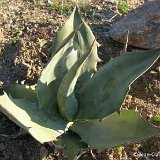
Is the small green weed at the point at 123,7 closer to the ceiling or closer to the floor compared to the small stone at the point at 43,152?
closer to the ceiling

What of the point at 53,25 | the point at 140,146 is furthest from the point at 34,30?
the point at 140,146

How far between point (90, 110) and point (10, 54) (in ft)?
2.99

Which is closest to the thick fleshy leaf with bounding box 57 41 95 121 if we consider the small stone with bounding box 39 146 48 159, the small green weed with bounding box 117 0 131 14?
the small stone with bounding box 39 146 48 159

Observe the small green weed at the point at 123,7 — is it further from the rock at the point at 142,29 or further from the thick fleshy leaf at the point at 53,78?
the thick fleshy leaf at the point at 53,78

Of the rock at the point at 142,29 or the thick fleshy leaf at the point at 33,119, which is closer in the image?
the thick fleshy leaf at the point at 33,119

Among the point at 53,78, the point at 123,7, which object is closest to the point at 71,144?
the point at 53,78

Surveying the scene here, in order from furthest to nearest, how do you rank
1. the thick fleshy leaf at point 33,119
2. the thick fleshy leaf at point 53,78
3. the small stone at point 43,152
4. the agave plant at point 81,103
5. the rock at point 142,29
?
the rock at point 142,29
the small stone at point 43,152
the thick fleshy leaf at point 53,78
the agave plant at point 81,103
the thick fleshy leaf at point 33,119

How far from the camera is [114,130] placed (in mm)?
2342

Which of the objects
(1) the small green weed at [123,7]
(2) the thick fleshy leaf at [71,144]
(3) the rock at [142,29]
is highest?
(3) the rock at [142,29]

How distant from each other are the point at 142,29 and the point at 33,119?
1263mm

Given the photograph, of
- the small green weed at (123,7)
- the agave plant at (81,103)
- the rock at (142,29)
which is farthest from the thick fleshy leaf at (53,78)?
the small green weed at (123,7)

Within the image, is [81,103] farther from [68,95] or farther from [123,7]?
[123,7]

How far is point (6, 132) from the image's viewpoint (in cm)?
267

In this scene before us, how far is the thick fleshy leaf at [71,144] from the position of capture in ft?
7.54
